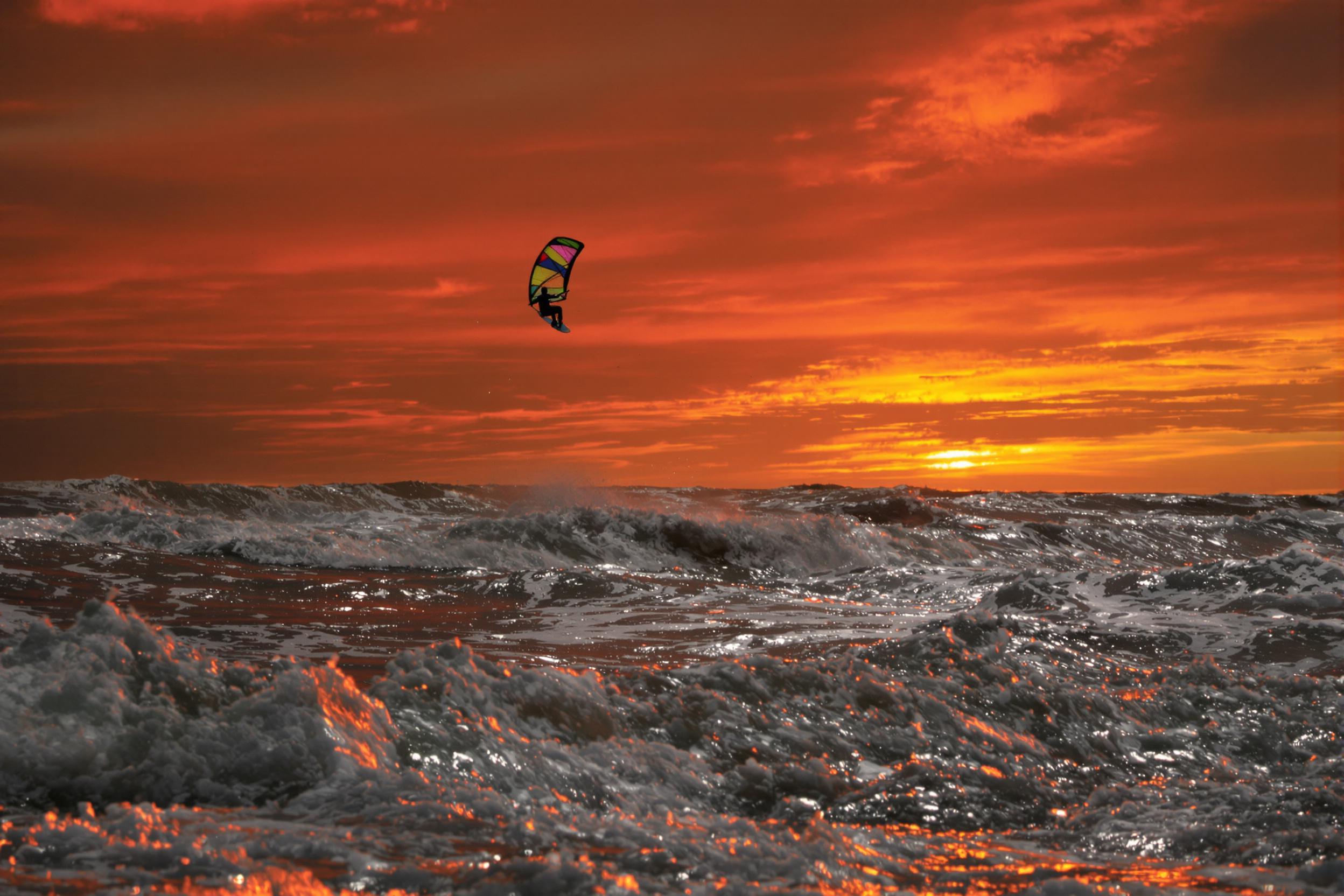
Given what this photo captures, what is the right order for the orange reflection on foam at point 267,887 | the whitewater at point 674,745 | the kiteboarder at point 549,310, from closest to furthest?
the orange reflection on foam at point 267,887 → the whitewater at point 674,745 → the kiteboarder at point 549,310

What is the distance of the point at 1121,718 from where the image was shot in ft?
21.8

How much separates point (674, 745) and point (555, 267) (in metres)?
12.1

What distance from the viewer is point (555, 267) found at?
16812 mm

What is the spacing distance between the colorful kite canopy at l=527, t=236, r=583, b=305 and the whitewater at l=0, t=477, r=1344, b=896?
614 cm

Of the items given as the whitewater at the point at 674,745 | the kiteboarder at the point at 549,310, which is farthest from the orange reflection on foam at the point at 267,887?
the kiteboarder at the point at 549,310

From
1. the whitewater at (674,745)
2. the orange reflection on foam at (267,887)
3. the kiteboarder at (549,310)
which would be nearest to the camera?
the orange reflection on foam at (267,887)

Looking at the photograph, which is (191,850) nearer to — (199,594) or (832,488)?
(199,594)

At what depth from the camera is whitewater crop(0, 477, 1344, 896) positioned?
4.07 meters

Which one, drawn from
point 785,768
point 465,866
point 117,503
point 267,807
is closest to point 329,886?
point 465,866

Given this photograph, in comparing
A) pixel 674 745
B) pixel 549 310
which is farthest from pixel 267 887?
pixel 549 310

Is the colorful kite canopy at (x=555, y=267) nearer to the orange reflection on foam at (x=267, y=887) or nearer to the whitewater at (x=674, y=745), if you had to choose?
the whitewater at (x=674, y=745)

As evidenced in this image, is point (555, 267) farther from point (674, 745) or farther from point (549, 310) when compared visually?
point (674, 745)

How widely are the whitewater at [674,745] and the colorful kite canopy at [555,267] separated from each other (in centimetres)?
614

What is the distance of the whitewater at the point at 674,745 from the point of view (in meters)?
4.07
